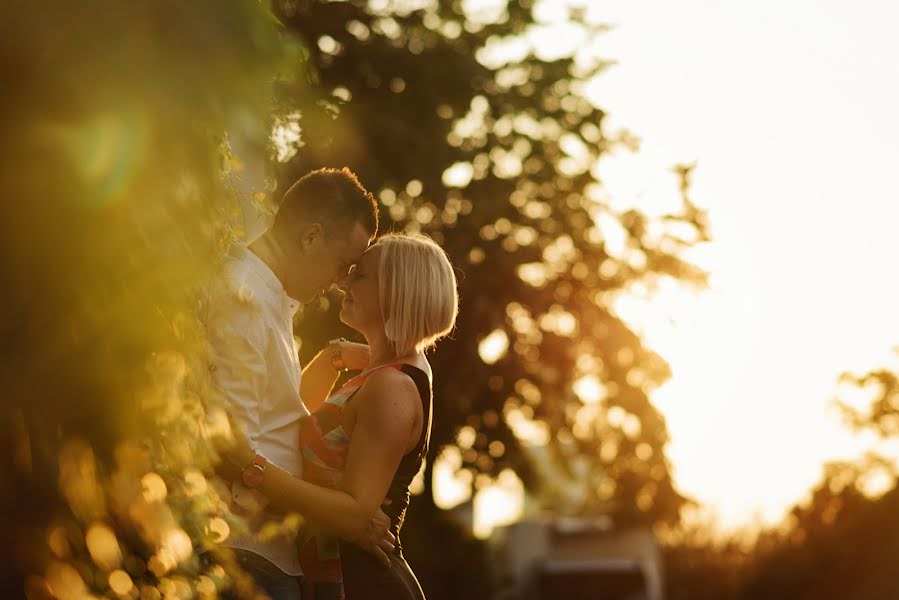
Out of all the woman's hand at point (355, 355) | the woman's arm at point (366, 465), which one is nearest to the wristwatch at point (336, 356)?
the woman's hand at point (355, 355)

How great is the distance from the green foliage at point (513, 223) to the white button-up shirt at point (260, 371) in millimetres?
7976

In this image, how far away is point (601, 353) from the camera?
15859mm

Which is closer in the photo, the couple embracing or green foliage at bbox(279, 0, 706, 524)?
the couple embracing

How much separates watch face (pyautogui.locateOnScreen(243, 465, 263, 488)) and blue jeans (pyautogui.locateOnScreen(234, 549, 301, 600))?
8.7 inches

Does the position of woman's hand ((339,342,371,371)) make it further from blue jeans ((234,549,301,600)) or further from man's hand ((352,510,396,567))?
blue jeans ((234,549,301,600))

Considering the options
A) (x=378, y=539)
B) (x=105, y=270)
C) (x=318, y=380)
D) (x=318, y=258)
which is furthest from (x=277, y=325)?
(x=105, y=270)

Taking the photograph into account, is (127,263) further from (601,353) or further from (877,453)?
(877,453)

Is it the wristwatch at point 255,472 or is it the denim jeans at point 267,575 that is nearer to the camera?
the wristwatch at point 255,472

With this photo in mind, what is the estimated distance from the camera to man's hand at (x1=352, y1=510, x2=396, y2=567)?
418 cm

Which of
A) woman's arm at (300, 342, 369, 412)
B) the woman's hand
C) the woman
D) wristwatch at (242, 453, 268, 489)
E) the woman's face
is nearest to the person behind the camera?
wristwatch at (242, 453, 268, 489)

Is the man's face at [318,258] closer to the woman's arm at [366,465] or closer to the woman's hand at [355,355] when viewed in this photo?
the woman's arm at [366,465]

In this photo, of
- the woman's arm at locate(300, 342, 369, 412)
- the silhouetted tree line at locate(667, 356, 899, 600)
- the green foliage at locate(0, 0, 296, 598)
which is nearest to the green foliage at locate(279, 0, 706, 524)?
the woman's arm at locate(300, 342, 369, 412)

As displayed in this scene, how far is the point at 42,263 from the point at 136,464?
18.1 inches

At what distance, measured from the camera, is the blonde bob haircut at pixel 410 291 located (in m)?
4.36
